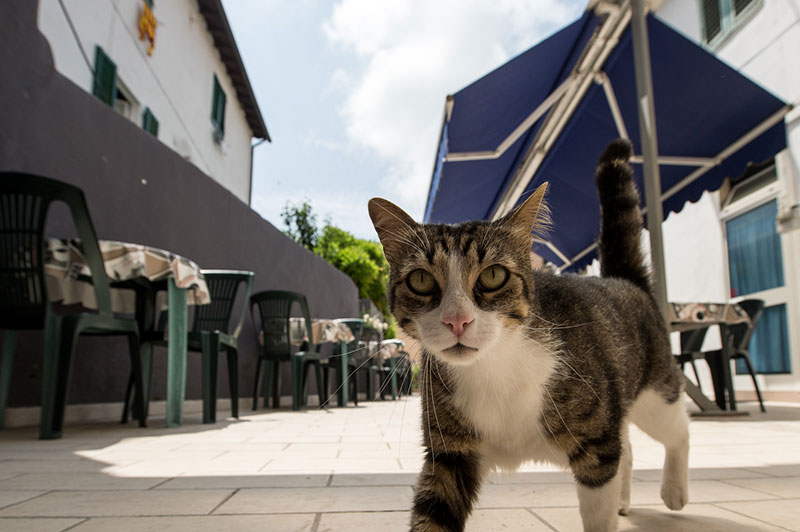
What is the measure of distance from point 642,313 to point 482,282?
0.78 metres

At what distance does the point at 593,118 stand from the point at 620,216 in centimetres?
356

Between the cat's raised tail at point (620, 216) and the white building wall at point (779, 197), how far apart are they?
5.39 meters

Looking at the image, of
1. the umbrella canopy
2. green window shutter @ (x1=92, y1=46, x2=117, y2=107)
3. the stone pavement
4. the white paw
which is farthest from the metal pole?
green window shutter @ (x1=92, y1=46, x2=117, y2=107)

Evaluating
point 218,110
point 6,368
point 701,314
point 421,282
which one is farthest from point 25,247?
point 218,110

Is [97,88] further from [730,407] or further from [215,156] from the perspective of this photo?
[730,407]

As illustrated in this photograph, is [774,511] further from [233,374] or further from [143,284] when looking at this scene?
[233,374]

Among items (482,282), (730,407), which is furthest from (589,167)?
(482,282)

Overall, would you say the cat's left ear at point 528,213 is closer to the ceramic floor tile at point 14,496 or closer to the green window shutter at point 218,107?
the ceramic floor tile at point 14,496

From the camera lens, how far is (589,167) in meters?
5.71

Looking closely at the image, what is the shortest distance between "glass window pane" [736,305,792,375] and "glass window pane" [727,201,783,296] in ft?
1.19

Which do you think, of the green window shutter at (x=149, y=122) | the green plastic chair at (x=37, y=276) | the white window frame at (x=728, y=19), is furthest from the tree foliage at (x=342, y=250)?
the green plastic chair at (x=37, y=276)

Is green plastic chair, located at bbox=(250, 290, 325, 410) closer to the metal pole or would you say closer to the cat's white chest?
the metal pole

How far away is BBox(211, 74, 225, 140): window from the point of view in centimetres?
1124

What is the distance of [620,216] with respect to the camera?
2.05 metres
